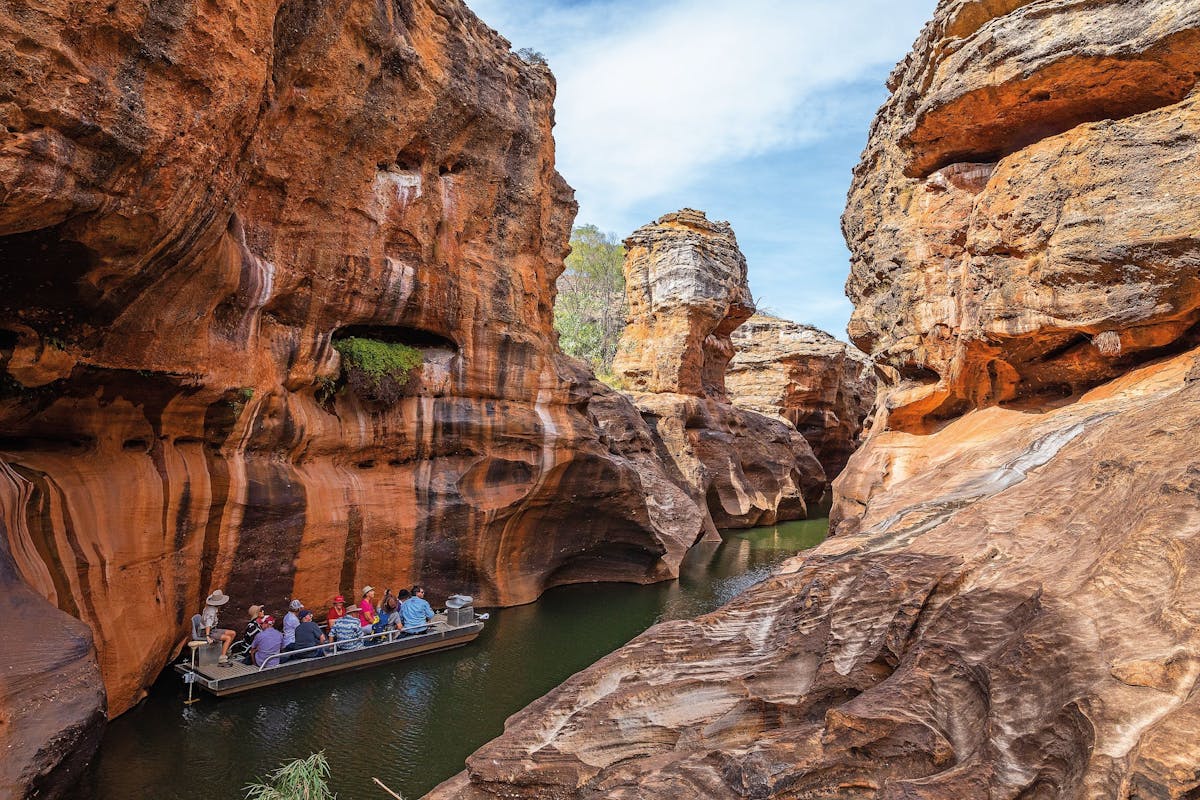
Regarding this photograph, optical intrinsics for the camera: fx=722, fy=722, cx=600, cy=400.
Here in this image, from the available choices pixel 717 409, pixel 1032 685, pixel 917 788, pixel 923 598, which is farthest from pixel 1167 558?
pixel 717 409

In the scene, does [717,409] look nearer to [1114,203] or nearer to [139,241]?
[1114,203]

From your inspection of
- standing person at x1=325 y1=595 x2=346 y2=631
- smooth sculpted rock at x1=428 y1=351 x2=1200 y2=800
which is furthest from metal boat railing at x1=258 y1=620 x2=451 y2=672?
smooth sculpted rock at x1=428 y1=351 x2=1200 y2=800

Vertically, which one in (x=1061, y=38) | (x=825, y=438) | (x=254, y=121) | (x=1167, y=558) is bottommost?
(x=1167, y=558)

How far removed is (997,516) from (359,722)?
7.50m

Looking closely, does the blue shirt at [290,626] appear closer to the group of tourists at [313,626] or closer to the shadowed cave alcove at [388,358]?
the group of tourists at [313,626]

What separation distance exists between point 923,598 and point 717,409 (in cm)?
2179

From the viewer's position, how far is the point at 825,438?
115 feet

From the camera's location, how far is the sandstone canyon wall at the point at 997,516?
342 centimetres

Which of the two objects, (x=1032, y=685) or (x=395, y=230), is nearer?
(x=1032, y=685)

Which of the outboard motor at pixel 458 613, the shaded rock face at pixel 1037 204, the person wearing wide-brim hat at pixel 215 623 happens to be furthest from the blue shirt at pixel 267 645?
the shaded rock face at pixel 1037 204

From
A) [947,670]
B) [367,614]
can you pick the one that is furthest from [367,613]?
[947,670]

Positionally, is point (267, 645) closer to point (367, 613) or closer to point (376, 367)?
point (367, 613)

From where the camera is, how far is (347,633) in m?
10.5

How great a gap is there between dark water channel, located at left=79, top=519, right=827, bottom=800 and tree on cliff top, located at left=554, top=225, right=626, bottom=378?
933 inches
